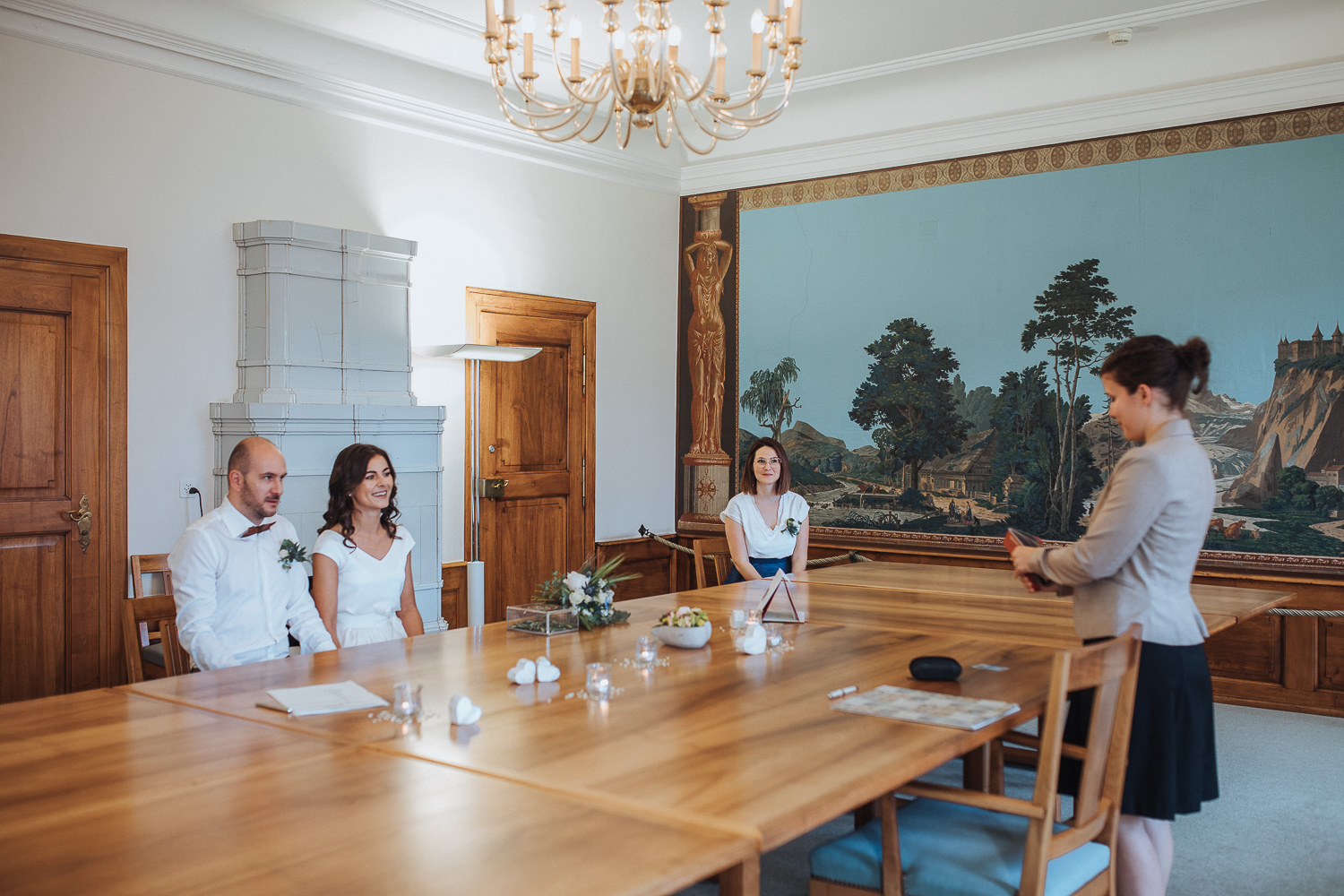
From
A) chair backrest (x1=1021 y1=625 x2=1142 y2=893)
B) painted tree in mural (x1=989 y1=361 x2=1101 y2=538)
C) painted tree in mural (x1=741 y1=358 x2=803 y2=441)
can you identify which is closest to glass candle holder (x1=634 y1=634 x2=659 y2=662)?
chair backrest (x1=1021 y1=625 x2=1142 y2=893)

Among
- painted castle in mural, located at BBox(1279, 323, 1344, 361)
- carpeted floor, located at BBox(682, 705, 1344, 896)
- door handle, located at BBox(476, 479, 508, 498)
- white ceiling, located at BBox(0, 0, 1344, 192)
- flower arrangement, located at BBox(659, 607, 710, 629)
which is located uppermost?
white ceiling, located at BBox(0, 0, 1344, 192)

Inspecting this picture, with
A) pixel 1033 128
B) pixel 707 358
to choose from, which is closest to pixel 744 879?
pixel 1033 128

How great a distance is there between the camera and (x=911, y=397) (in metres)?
7.60

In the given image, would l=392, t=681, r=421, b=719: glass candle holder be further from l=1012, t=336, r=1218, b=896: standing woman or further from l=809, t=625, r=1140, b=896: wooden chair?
l=1012, t=336, r=1218, b=896: standing woman

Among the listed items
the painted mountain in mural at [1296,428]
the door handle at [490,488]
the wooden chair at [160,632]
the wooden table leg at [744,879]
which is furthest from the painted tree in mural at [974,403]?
the wooden table leg at [744,879]

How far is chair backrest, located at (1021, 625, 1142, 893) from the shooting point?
2311 millimetres

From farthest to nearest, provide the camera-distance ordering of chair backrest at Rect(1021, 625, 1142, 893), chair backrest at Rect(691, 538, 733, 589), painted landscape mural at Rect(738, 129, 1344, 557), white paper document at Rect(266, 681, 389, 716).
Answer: painted landscape mural at Rect(738, 129, 1344, 557) < chair backrest at Rect(691, 538, 733, 589) < white paper document at Rect(266, 681, 389, 716) < chair backrest at Rect(1021, 625, 1142, 893)

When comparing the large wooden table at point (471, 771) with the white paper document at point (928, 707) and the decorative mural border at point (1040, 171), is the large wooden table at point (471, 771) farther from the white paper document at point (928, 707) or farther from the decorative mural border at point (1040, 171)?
the decorative mural border at point (1040, 171)

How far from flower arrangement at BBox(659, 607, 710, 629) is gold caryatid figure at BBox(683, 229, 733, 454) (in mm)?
5019

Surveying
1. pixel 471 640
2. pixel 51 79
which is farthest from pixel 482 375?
pixel 471 640

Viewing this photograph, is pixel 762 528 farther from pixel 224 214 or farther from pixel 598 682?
pixel 224 214

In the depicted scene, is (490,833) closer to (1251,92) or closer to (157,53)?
(157,53)

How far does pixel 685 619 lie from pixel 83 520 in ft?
11.6

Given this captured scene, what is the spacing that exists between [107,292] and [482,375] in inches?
97.4
